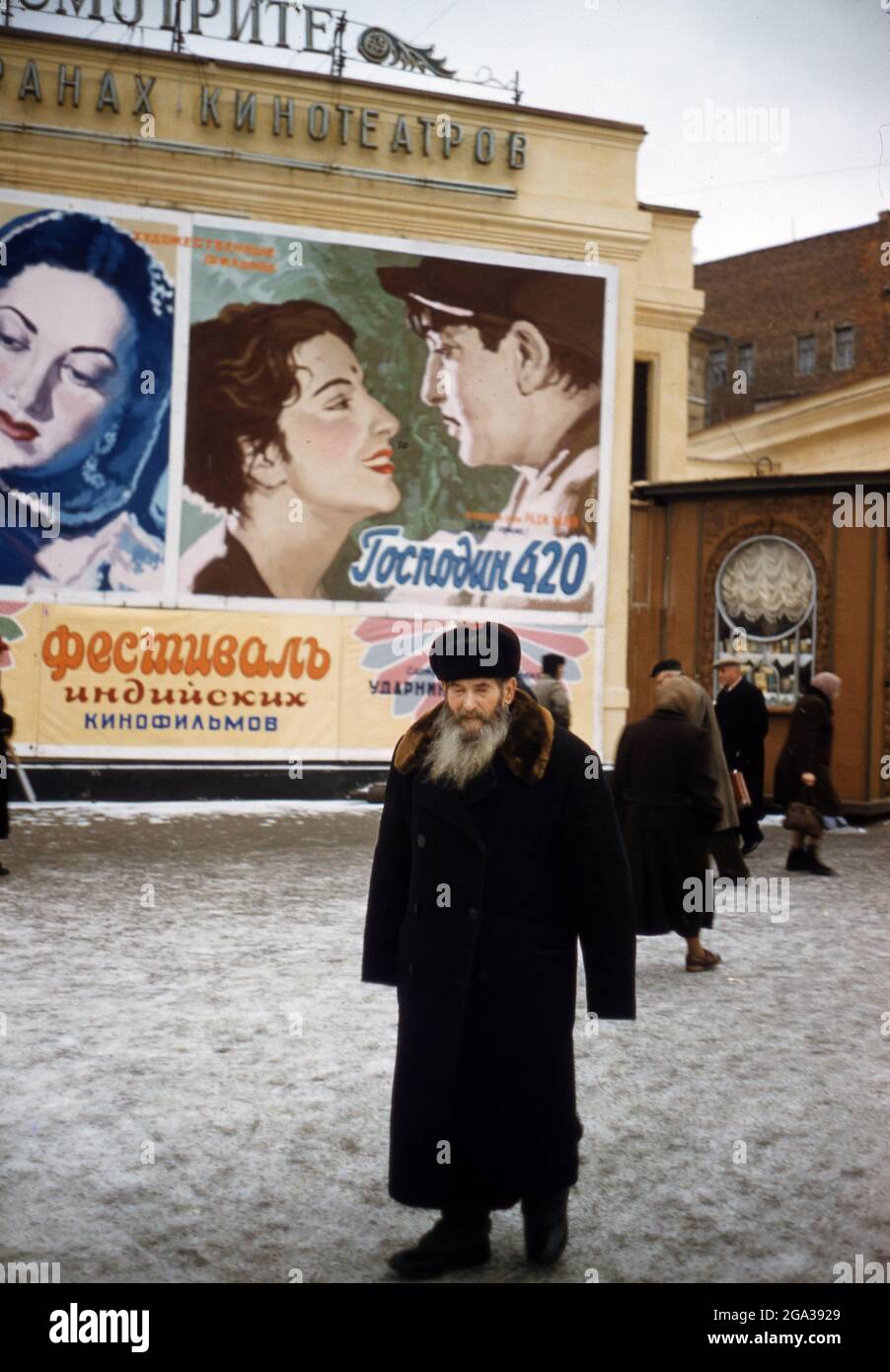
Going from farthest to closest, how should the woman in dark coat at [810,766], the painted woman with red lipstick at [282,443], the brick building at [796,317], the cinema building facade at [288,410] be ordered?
the brick building at [796,317]
the painted woman with red lipstick at [282,443]
the cinema building facade at [288,410]
the woman in dark coat at [810,766]

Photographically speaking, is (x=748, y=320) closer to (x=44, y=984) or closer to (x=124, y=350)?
(x=124, y=350)

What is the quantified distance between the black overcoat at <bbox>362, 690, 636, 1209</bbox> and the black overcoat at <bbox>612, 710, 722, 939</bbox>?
4123 millimetres

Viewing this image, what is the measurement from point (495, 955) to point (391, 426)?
13723 mm

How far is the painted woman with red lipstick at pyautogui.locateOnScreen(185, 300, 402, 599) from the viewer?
16844 millimetres

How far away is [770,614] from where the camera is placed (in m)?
17.7

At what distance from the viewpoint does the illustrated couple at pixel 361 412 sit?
666 inches

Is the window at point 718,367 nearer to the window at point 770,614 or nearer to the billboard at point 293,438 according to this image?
the billboard at point 293,438

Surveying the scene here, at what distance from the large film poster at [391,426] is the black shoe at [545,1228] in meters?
13.1

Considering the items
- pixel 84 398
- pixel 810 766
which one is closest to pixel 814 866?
pixel 810 766

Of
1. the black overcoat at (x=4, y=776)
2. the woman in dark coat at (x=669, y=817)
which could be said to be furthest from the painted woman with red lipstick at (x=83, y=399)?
the woman in dark coat at (x=669, y=817)

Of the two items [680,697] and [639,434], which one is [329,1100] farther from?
[639,434]

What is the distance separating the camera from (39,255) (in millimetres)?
16125

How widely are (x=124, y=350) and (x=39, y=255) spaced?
1347mm
